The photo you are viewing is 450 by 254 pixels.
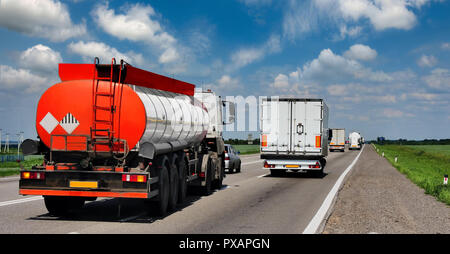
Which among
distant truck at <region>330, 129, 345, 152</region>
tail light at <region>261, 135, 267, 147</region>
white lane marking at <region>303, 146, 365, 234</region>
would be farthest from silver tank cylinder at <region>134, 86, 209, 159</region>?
distant truck at <region>330, 129, 345, 152</region>

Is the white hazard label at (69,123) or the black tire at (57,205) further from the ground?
the white hazard label at (69,123)

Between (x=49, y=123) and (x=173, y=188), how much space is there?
119 inches

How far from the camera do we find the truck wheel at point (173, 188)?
1099 centimetres

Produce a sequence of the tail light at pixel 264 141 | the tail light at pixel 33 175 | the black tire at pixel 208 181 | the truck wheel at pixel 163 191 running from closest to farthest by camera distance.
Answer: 1. the tail light at pixel 33 175
2. the truck wheel at pixel 163 191
3. the black tire at pixel 208 181
4. the tail light at pixel 264 141

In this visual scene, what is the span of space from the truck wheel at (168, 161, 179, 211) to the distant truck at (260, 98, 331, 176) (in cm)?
1102

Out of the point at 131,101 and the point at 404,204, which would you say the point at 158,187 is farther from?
the point at 404,204

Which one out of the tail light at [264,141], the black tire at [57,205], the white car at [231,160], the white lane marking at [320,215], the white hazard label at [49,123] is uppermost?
the white hazard label at [49,123]

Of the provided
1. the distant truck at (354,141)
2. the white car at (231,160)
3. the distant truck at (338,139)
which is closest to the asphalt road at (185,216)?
the white car at (231,160)

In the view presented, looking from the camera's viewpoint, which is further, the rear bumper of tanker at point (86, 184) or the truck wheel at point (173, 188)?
the truck wheel at point (173, 188)

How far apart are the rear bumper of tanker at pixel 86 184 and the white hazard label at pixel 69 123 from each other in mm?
852

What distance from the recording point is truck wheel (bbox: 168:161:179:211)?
10992mm

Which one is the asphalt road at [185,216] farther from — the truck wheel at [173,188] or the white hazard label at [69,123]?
the white hazard label at [69,123]

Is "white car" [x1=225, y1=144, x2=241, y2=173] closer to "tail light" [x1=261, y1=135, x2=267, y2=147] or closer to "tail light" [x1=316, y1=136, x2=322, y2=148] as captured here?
"tail light" [x1=261, y1=135, x2=267, y2=147]
